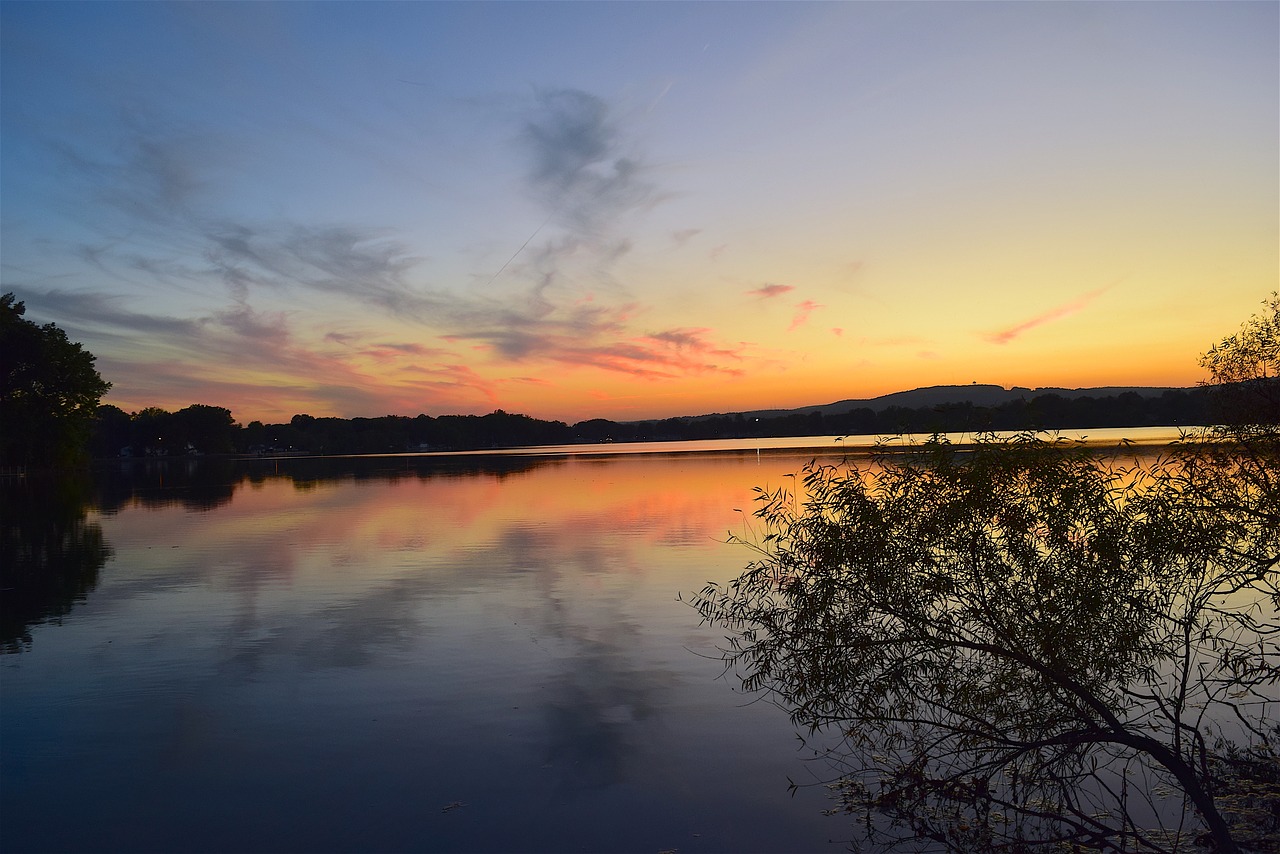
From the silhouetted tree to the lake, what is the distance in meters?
80.7

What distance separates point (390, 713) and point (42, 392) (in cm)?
10681

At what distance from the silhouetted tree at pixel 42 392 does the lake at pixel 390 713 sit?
8070 centimetres

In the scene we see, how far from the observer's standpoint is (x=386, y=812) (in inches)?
380

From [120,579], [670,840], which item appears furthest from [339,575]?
[670,840]

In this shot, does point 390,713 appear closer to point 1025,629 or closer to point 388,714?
point 388,714

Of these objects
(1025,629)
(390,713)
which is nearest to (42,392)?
(390,713)

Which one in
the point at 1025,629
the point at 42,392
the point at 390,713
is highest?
the point at 42,392

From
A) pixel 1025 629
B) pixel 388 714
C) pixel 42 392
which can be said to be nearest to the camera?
pixel 1025 629

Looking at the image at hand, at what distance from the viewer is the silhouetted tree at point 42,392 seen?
92.2 meters

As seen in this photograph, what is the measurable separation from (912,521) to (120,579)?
81.0 feet

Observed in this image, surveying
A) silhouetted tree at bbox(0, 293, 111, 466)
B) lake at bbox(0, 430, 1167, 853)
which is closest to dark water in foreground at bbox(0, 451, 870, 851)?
lake at bbox(0, 430, 1167, 853)

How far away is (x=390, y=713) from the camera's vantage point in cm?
1295

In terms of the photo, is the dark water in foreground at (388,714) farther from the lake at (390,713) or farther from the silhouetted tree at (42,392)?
the silhouetted tree at (42,392)

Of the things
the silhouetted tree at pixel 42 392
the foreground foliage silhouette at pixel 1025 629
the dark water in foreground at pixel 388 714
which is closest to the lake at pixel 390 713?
the dark water in foreground at pixel 388 714
